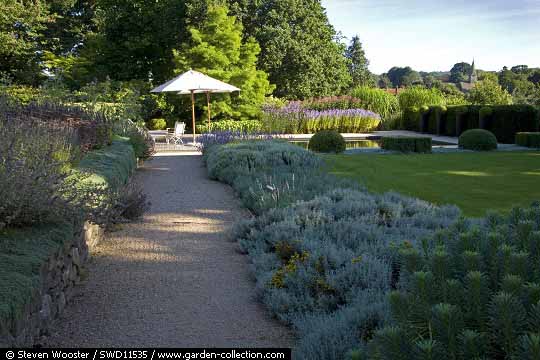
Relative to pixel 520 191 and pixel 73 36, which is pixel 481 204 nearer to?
pixel 520 191

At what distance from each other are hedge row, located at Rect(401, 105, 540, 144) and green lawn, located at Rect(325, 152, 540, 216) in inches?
181

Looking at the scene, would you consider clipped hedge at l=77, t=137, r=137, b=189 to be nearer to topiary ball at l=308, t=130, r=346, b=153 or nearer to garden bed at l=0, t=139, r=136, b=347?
garden bed at l=0, t=139, r=136, b=347

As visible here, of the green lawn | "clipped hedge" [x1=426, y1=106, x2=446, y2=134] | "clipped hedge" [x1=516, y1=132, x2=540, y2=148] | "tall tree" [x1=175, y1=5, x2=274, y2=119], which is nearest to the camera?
the green lawn

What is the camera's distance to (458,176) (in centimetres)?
972

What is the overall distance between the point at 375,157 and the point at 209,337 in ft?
33.1

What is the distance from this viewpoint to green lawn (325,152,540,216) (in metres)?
7.63

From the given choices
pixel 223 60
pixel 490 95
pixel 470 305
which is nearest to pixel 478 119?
pixel 490 95

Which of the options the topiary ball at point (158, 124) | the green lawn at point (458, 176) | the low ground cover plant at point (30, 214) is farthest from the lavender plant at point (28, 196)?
the topiary ball at point (158, 124)

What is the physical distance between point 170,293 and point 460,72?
104268 mm

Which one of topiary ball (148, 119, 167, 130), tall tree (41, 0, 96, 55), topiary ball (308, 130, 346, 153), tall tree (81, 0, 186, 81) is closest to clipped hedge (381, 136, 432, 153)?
topiary ball (308, 130, 346, 153)

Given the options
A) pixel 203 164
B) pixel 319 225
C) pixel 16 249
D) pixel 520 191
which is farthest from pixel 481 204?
pixel 203 164

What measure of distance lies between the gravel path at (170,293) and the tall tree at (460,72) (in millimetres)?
95517

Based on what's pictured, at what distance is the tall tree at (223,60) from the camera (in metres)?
25.2

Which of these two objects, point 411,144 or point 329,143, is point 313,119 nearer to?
point 329,143
